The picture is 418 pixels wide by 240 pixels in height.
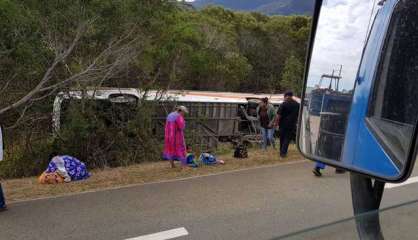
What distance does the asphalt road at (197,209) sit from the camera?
6.45 m

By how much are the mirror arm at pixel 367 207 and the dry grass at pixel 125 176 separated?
24.5 ft

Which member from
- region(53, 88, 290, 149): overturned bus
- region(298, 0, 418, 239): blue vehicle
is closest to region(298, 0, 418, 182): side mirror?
region(298, 0, 418, 239): blue vehicle

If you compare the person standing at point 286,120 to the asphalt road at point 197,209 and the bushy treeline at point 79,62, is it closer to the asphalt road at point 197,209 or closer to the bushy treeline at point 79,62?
the bushy treeline at point 79,62

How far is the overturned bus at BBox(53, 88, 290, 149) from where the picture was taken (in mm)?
11763

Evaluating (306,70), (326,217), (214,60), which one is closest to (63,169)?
(326,217)

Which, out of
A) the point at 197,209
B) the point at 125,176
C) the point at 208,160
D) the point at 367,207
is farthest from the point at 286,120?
the point at 367,207

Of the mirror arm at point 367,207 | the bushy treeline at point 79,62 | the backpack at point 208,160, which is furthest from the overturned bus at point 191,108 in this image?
the mirror arm at point 367,207

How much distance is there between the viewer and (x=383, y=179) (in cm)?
147

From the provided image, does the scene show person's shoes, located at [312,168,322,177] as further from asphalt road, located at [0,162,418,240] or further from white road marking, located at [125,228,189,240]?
white road marking, located at [125,228,189,240]

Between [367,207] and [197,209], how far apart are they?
586cm

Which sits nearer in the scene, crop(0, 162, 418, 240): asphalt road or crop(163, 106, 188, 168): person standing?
crop(0, 162, 418, 240): asphalt road

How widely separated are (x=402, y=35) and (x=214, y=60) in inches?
955

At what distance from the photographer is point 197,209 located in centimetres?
753

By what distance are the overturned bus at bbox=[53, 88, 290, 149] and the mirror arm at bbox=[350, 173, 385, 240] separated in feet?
33.5
